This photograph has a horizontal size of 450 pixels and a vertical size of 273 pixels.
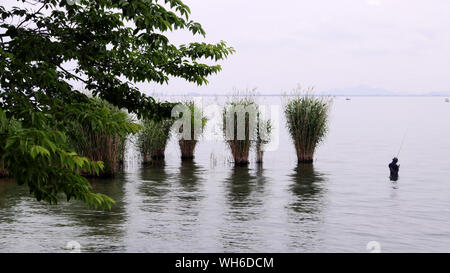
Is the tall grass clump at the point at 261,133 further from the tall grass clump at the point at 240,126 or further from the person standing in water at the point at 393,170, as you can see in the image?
the person standing in water at the point at 393,170

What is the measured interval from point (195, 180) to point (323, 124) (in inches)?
229

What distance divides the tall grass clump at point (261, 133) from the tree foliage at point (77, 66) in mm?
9782

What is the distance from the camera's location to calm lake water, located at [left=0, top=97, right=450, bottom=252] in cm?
1062

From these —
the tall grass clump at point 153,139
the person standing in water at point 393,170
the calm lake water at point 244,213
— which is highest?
the tall grass clump at point 153,139

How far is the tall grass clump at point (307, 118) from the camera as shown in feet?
73.8

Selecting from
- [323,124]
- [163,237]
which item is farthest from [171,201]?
[323,124]

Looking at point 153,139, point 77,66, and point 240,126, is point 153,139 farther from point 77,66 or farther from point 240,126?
point 77,66

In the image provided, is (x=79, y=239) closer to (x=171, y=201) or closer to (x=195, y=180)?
(x=171, y=201)

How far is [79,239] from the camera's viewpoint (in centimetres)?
1070

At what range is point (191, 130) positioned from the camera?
23.9 meters

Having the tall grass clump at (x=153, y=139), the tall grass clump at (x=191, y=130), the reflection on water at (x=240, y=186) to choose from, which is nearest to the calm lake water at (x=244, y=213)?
the reflection on water at (x=240, y=186)

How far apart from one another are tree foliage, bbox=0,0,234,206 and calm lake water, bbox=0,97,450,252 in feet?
4.94

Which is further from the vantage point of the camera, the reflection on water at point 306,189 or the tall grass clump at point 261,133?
the tall grass clump at point 261,133

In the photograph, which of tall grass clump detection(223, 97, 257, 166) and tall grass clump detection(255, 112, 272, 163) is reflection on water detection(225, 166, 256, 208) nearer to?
tall grass clump detection(223, 97, 257, 166)
